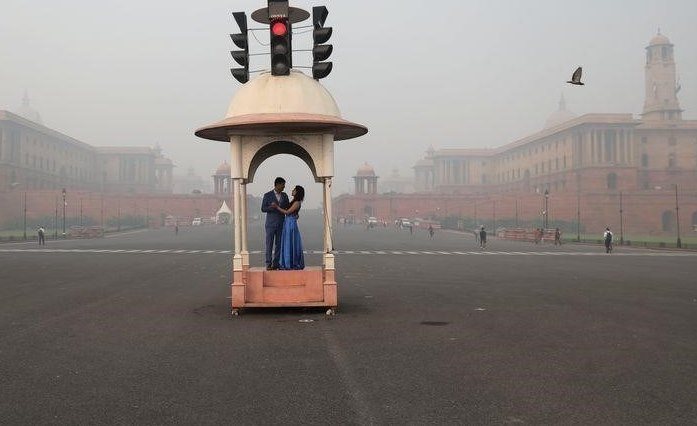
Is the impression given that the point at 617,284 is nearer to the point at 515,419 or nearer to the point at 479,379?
the point at 479,379

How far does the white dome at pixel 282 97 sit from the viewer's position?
10453 mm

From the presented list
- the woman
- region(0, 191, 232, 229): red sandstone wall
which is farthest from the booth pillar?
region(0, 191, 232, 229): red sandstone wall

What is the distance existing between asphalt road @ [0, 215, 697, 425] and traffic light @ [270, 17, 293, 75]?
4334mm

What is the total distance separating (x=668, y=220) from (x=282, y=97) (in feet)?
244

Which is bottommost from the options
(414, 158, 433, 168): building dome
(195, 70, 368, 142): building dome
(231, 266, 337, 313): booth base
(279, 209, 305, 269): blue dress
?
(231, 266, 337, 313): booth base

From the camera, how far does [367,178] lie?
107 metres

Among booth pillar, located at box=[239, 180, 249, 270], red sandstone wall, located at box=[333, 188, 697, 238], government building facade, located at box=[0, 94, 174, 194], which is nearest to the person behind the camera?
booth pillar, located at box=[239, 180, 249, 270]

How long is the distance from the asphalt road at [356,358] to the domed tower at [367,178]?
93011 millimetres

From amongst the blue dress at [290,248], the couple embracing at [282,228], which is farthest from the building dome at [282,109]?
the blue dress at [290,248]

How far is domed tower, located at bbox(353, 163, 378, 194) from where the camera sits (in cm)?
10675

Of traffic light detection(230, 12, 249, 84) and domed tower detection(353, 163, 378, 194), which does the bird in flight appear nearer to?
traffic light detection(230, 12, 249, 84)

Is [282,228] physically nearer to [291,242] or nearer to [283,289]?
[291,242]

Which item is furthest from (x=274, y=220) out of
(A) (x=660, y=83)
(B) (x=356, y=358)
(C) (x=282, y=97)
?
(A) (x=660, y=83)

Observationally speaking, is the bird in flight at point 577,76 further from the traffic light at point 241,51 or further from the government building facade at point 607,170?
the government building facade at point 607,170
